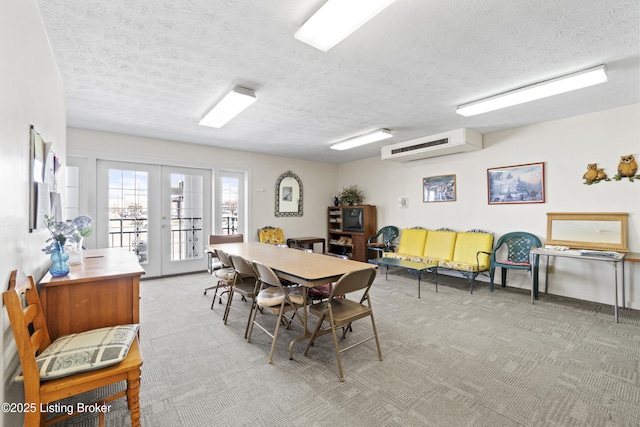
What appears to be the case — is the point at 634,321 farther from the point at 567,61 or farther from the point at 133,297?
the point at 133,297

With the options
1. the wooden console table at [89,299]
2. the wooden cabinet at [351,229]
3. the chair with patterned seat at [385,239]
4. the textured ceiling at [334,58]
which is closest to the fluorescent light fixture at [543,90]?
the textured ceiling at [334,58]

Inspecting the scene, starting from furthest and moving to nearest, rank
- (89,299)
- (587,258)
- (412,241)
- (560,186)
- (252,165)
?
(252,165), (412,241), (560,186), (587,258), (89,299)

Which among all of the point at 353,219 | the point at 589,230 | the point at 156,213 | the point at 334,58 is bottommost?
the point at 589,230

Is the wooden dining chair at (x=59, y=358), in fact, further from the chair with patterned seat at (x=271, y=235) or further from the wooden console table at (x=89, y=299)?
the chair with patterned seat at (x=271, y=235)

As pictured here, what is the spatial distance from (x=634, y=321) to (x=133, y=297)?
17.0ft

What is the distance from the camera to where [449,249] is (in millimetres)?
5199

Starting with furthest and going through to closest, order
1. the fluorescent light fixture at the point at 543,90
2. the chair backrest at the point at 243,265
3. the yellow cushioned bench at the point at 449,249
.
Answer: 1. the yellow cushioned bench at the point at 449,249
2. the chair backrest at the point at 243,265
3. the fluorescent light fixture at the point at 543,90

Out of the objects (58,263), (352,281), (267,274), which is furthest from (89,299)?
(352,281)

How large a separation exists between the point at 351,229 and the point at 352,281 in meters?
4.90

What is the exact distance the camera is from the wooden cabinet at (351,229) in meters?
6.72

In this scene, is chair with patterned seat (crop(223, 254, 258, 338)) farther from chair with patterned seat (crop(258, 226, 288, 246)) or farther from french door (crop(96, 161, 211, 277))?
chair with patterned seat (crop(258, 226, 288, 246))

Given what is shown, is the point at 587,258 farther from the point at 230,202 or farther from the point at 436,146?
the point at 230,202

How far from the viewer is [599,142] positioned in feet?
12.8

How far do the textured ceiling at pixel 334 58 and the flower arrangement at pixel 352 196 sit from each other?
3143mm
